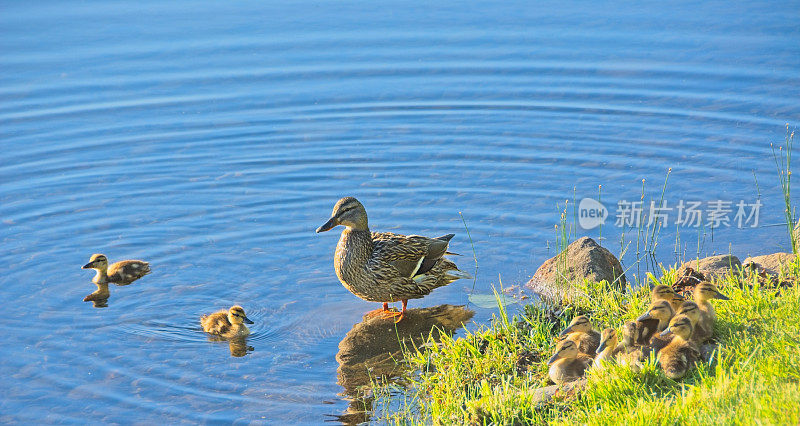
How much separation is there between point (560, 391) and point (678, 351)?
765 mm

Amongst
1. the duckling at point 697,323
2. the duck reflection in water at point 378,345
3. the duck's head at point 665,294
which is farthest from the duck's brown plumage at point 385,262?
the duckling at point 697,323

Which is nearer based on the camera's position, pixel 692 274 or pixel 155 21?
pixel 692 274

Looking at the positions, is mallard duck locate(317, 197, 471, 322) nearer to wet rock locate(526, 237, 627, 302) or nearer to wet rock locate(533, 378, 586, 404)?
wet rock locate(526, 237, 627, 302)

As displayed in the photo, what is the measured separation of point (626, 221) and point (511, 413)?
179 inches

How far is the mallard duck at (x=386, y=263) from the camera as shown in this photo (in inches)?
328

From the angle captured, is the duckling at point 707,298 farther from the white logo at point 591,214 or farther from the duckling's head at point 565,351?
the white logo at point 591,214

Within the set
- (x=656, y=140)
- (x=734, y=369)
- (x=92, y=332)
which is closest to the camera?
(x=734, y=369)

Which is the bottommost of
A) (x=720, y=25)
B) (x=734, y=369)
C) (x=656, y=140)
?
(x=734, y=369)

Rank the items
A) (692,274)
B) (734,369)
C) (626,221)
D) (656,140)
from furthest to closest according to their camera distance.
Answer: (656,140), (626,221), (692,274), (734,369)

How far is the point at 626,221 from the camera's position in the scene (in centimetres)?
969

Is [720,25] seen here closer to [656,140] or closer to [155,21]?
[656,140]

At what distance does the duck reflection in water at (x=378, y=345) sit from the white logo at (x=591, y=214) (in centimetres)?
216

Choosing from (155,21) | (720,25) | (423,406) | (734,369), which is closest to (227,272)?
(423,406)

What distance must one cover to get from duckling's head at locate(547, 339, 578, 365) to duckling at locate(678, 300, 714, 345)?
750mm
